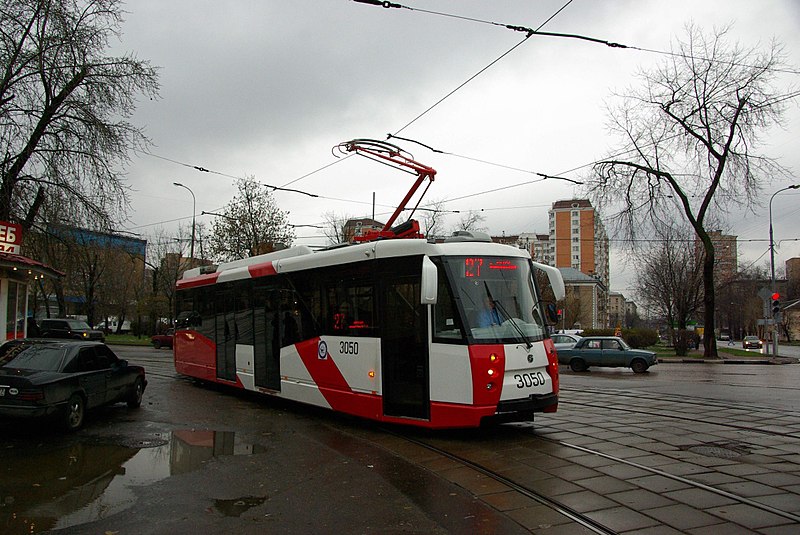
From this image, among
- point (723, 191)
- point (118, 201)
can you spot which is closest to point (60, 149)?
point (118, 201)

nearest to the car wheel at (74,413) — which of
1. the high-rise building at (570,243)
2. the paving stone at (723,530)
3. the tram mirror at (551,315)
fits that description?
the tram mirror at (551,315)

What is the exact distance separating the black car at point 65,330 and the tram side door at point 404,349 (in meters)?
28.5

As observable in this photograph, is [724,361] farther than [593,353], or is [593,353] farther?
[724,361]

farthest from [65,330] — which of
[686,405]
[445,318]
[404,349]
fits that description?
[686,405]

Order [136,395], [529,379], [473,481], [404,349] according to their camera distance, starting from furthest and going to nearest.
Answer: [136,395]
[404,349]
[529,379]
[473,481]

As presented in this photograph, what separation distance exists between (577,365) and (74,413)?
67.1 feet

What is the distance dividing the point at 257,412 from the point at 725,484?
923cm

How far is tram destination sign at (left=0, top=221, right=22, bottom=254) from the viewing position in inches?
654

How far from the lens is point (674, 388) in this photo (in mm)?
16391

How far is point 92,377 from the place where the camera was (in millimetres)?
10742

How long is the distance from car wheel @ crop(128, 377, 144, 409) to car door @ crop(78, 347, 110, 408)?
139cm

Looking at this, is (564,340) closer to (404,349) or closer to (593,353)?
(593,353)

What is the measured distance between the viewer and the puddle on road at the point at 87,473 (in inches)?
232

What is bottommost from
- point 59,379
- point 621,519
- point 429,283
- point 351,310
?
point 621,519
